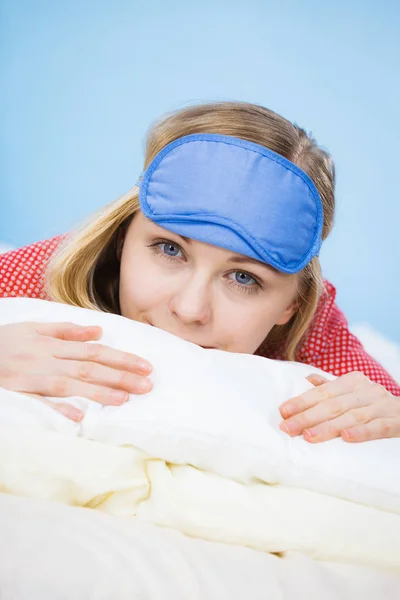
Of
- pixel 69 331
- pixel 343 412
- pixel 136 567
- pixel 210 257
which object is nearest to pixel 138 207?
pixel 210 257

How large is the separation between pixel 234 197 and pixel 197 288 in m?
0.19

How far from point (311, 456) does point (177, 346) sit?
0.94 feet

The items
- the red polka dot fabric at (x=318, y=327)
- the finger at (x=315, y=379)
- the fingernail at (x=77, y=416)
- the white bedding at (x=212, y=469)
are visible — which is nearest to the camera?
the white bedding at (x=212, y=469)

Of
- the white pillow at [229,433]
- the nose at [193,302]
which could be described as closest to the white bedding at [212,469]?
the white pillow at [229,433]

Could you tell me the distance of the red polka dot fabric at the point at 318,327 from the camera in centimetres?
172

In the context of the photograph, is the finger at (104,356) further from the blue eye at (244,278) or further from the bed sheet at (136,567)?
the blue eye at (244,278)

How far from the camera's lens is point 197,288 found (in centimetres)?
134

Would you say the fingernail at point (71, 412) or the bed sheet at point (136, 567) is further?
the fingernail at point (71, 412)

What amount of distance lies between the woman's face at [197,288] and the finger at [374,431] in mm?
411

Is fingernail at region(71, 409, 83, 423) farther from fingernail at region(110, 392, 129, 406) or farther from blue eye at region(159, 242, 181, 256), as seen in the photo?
blue eye at region(159, 242, 181, 256)

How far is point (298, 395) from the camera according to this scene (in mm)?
1102

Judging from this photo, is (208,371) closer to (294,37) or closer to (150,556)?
(150,556)

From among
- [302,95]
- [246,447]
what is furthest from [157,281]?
[302,95]

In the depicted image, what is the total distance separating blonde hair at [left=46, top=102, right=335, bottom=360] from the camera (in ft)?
4.78
